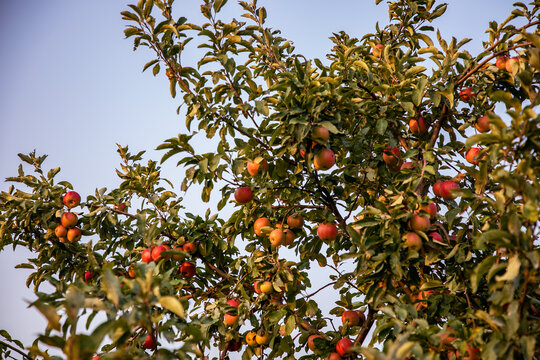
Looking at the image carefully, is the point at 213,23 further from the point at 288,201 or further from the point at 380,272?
the point at 380,272

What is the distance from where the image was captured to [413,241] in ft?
10.4

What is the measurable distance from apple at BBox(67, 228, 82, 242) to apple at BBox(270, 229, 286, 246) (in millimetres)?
2173

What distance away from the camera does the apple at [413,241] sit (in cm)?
318

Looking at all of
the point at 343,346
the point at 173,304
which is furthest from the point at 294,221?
the point at 173,304

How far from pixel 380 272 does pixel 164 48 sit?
254cm

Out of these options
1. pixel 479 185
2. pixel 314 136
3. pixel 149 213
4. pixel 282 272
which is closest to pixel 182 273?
pixel 149 213

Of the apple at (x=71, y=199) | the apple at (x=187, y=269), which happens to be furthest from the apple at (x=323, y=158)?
the apple at (x=71, y=199)

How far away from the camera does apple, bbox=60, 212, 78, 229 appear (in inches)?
183

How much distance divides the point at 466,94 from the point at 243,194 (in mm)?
2369

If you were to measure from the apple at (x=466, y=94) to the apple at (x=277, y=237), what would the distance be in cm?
221

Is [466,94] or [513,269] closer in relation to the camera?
[513,269]

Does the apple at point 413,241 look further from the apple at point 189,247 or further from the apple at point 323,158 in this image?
the apple at point 189,247

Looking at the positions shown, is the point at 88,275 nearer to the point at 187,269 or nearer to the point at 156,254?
the point at 187,269

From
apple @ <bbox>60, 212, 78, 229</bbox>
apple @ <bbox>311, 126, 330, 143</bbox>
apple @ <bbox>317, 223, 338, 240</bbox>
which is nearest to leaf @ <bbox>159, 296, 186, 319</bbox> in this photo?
apple @ <bbox>311, 126, 330, 143</bbox>
